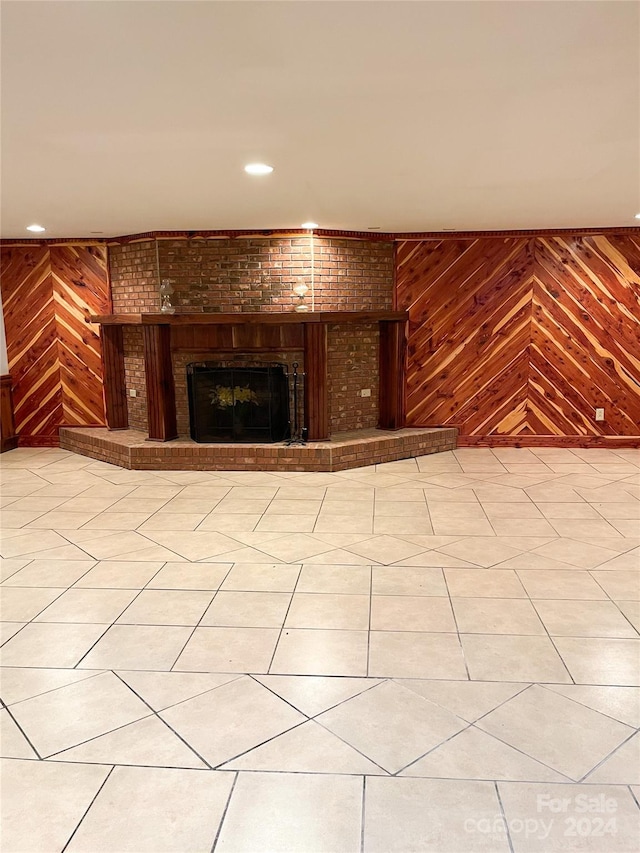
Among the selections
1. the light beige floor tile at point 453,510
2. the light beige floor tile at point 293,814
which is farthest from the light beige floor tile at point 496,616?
the light beige floor tile at point 453,510

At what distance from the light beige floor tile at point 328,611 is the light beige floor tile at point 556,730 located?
0.80 m

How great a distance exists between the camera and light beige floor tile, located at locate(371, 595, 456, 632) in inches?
112

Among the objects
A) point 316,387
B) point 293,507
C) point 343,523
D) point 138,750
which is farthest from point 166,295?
point 138,750

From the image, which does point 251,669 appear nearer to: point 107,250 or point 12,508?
point 12,508

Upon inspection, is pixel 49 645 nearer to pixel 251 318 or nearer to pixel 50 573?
pixel 50 573

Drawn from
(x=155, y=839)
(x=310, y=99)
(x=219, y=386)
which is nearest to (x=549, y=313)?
(x=219, y=386)

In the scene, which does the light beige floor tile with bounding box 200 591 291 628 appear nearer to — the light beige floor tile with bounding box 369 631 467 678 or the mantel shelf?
the light beige floor tile with bounding box 369 631 467 678

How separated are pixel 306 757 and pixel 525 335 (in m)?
5.40


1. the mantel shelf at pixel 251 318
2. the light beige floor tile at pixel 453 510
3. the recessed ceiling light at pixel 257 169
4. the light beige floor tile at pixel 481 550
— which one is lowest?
the light beige floor tile at pixel 481 550

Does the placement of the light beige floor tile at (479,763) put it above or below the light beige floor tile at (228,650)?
below

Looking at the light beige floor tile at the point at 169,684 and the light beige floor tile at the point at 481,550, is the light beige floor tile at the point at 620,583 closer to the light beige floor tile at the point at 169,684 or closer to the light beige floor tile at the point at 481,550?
the light beige floor tile at the point at 481,550

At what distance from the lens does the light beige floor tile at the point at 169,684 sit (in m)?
2.33

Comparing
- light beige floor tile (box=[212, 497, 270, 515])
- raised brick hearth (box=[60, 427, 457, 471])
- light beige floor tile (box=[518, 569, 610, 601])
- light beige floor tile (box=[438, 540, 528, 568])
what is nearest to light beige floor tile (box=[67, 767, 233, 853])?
light beige floor tile (box=[518, 569, 610, 601])

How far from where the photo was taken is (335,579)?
3.36 meters
